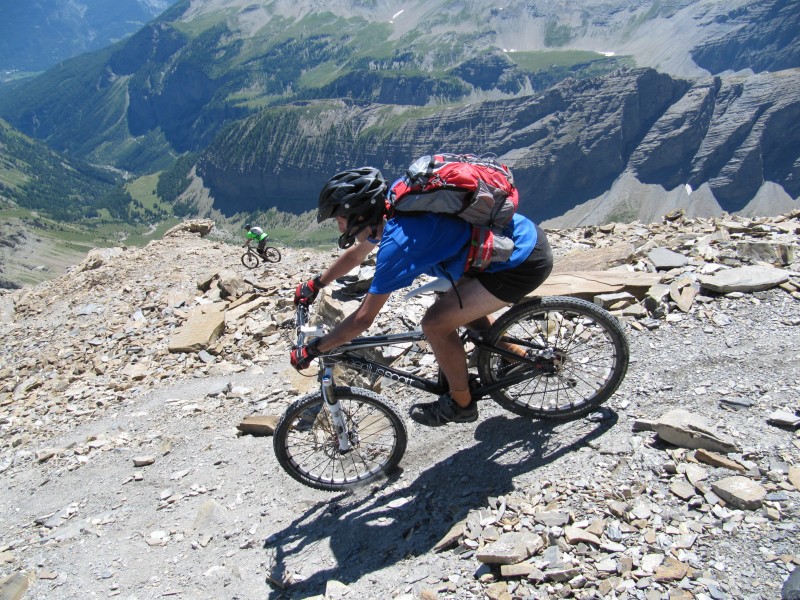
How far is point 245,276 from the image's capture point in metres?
15.7

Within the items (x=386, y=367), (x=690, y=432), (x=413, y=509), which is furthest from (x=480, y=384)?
(x=690, y=432)

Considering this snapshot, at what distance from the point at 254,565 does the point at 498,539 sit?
8.90ft

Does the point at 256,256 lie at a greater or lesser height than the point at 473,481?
greater

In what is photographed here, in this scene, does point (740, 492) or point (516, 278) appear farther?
point (516, 278)

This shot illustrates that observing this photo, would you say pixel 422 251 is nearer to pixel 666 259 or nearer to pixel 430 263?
pixel 430 263

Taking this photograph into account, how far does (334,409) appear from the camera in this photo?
651 cm

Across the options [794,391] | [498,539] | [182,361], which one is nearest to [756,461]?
[794,391]

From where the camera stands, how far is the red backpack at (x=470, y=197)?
5.38m

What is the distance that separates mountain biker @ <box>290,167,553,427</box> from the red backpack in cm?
12

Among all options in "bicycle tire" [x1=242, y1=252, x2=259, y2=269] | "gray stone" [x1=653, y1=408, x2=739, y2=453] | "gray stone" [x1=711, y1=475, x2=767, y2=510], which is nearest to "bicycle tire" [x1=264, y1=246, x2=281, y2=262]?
"bicycle tire" [x1=242, y1=252, x2=259, y2=269]

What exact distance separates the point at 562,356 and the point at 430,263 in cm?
221

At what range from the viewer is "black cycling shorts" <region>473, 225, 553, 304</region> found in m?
5.95

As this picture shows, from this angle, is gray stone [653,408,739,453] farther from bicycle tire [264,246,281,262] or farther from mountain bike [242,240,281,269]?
bicycle tire [264,246,281,262]

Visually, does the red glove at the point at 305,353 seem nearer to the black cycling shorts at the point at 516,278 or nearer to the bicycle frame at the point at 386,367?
the bicycle frame at the point at 386,367
